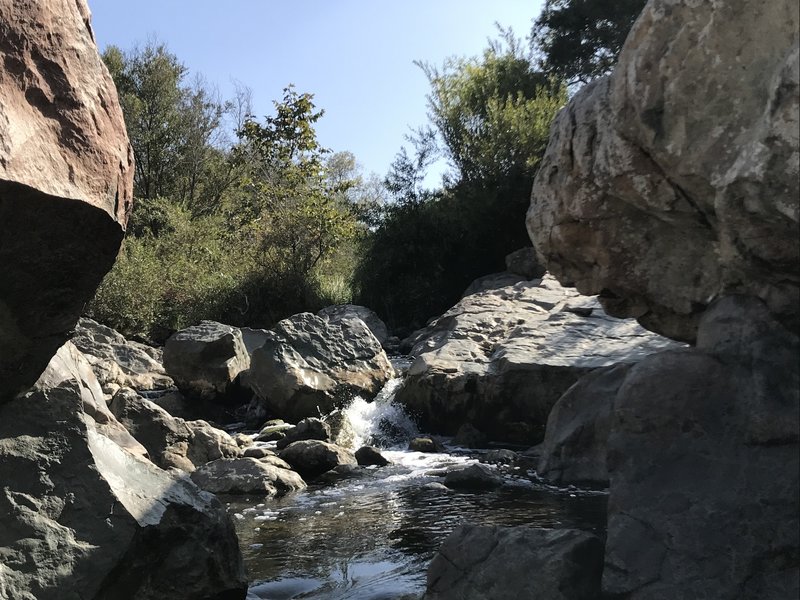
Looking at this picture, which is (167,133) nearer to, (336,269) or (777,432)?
(336,269)

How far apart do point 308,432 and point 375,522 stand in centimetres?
334

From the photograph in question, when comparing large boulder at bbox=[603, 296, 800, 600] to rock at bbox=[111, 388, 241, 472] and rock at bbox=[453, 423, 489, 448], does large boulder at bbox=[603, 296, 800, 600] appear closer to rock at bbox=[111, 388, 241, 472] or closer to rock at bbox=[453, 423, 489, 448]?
rock at bbox=[111, 388, 241, 472]

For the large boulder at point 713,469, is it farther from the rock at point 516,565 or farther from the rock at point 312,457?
the rock at point 312,457

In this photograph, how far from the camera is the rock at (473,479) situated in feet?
24.2

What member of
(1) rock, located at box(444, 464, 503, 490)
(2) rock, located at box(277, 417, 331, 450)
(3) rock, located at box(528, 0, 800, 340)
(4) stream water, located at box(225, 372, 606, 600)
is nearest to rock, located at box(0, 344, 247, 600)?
(4) stream water, located at box(225, 372, 606, 600)

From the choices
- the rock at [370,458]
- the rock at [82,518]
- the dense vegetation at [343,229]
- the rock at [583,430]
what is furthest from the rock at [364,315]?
the rock at [82,518]

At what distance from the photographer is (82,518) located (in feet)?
12.3

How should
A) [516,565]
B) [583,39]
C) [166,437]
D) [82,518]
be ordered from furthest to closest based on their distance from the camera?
1. [583,39]
2. [166,437]
3. [82,518]
4. [516,565]

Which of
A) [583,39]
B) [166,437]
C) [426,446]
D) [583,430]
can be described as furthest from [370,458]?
[583,39]

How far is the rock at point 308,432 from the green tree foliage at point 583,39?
18.1m

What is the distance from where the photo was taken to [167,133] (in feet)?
82.7

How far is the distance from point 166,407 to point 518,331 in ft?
16.3

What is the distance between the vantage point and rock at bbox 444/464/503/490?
7.38 metres

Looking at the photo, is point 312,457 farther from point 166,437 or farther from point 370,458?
point 166,437
